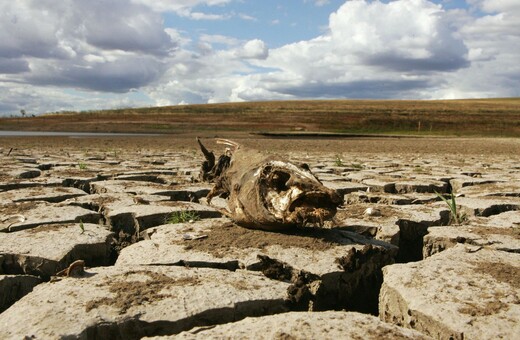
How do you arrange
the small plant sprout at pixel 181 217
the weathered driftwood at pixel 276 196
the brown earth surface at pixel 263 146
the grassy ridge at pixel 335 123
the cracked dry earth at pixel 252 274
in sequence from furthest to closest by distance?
the grassy ridge at pixel 335 123
the brown earth surface at pixel 263 146
the small plant sprout at pixel 181 217
the weathered driftwood at pixel 276 196
the cracked dry earth at pixel 252 274

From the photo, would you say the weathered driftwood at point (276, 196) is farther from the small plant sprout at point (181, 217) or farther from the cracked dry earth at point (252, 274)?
the small plant sprout at point (181, 217)

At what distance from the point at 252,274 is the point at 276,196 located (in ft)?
1.65

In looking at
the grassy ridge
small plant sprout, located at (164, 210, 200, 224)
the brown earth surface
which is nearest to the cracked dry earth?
small plant sprout, located at (164, 210, 200, 224)

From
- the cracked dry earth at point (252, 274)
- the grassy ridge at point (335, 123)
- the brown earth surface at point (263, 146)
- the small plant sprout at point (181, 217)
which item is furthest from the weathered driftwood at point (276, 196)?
the grassy ridge at point (335, 123)

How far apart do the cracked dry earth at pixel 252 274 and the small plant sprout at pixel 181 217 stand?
0.01 meters

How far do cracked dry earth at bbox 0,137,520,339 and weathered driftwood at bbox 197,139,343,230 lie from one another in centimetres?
9

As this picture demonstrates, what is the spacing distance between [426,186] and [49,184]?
3.36 m

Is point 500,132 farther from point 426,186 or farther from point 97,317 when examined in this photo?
point 97,317

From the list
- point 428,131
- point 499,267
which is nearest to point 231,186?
point 499,267

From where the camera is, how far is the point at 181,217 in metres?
2.72

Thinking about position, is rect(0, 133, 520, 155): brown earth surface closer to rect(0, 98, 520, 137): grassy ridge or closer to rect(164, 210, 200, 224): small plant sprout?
rect(164, 210, 200, 224): small plant sprout

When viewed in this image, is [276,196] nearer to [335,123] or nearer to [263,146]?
[263,146]

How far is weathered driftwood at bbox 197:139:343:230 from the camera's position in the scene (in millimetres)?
2098

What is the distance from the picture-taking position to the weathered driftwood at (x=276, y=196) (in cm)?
210
